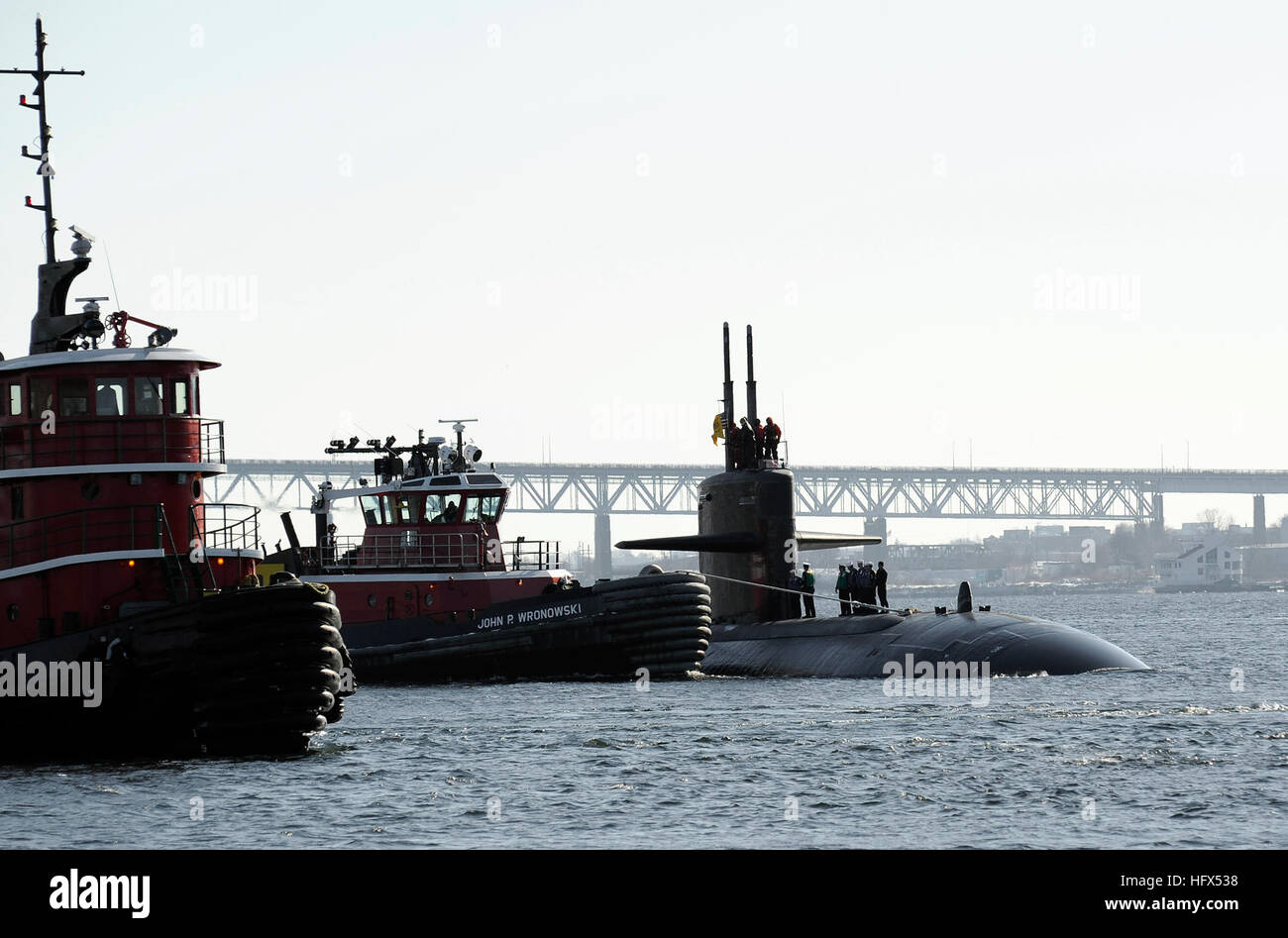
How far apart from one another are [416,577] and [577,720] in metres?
13.7

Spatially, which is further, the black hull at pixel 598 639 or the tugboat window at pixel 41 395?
the black hull at pixel 598 639

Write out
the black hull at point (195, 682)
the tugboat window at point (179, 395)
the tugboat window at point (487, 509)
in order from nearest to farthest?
the black hull at point (195, 682)
the tugboat window at point (179, 395)
the tugboat window at point (487, 509)

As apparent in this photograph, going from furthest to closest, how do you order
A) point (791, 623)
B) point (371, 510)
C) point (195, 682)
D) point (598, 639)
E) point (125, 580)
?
point (371, 510), point (791, 623), point (598, 639), point (125, 580), point (195, 682)

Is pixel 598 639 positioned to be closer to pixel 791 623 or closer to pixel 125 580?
pixel 791 623

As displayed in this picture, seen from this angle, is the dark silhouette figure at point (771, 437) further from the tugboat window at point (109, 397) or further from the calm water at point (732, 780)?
the tugboat window at point (109, 397)

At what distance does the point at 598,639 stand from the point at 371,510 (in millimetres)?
9027

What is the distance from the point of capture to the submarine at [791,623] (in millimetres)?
36156

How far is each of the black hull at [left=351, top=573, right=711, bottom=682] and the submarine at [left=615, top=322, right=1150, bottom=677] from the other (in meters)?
1.27

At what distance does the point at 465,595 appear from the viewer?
42.8m

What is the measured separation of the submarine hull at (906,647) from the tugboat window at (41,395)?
19093 millimetres

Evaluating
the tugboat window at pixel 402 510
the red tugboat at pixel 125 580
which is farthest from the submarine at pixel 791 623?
the red tugboat at pixel 125 580

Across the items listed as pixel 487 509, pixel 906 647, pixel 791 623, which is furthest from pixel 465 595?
pixel 906 647
